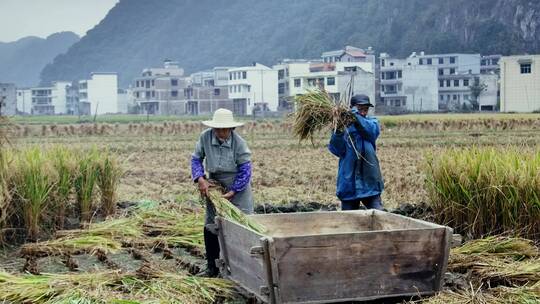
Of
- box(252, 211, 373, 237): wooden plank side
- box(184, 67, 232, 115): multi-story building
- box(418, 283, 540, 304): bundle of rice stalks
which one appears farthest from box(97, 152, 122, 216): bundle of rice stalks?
box(184, 67, 232, 115): multi-story building

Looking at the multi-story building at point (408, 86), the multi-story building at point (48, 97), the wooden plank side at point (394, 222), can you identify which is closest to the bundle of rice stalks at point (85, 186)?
the wooden plank side at point (394, 222)

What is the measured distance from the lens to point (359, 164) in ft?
25.2

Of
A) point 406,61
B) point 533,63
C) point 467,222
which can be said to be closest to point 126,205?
point 467,222

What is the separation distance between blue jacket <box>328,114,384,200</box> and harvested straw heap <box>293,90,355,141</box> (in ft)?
0.71

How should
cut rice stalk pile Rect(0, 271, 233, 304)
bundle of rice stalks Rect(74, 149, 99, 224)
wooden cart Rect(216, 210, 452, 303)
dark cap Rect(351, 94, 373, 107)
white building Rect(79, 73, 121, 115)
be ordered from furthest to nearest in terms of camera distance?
white building Rect(79, 73, 121, 115) → bundle of rice stalks Rect(74, 149, 99, 224) → dark cap Rect(351, 94, 373, 107) → cut rice stalk pile Rect(0, 271, 233, 304) → wooden cart Rect(216, 210, 452, 303)

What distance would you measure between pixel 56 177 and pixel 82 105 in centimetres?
10939

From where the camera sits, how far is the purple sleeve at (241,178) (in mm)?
7285

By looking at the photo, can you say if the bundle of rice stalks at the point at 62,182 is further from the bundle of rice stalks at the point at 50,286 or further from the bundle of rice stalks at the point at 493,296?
the bundle of rice stalks at the point at 493,296

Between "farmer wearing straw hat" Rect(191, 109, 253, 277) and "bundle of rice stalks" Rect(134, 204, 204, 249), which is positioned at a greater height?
"farmer wearing straw hat" Rect(191, 109, 253, 277)

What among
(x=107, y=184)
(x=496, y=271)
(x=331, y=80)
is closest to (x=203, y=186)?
(x=496, y=271)

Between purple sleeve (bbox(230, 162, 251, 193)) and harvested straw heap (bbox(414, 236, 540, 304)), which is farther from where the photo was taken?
purple sleeve (bbox(230, 162, 251, 193))

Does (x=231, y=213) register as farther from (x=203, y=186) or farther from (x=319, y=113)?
(x=319, y=113)

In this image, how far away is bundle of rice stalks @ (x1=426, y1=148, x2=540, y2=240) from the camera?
26.3ft

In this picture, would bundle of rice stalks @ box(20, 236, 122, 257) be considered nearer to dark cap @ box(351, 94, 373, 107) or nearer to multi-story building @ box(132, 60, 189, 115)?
dark cap @ box(351, 94, 373, 107)
